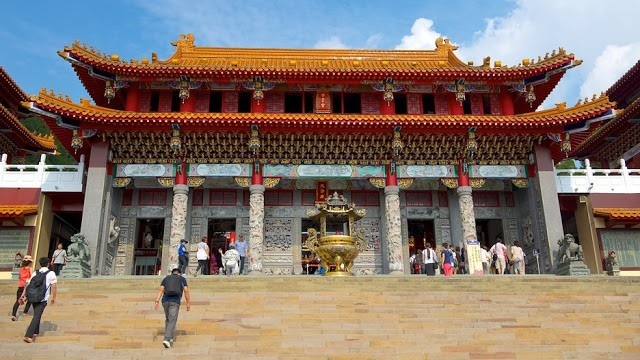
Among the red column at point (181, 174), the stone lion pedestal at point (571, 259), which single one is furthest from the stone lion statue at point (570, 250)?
the red column at point (181, 174)

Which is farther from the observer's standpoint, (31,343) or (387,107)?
(387,107)

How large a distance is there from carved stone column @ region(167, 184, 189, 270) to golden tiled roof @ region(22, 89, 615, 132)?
230cm

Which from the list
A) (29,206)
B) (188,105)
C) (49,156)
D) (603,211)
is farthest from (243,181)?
(49,156)

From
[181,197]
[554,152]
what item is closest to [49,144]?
[181,197]

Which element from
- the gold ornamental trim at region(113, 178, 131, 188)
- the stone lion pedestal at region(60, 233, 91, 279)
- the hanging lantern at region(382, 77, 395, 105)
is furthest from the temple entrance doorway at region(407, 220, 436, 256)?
the stone lion pedestal at region(60, 233, 91, 279)

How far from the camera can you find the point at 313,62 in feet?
80.4

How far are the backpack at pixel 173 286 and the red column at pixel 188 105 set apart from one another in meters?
12.4

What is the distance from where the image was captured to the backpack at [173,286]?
30.5 ft

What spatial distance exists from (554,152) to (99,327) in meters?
17.8

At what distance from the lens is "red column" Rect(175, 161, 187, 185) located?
19.8 metres

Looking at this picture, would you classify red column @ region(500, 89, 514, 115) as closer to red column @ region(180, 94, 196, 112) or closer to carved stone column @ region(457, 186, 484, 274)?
carved stone column @ region(457, 186, 484, 274)

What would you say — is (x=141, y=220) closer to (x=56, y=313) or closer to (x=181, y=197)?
(x=181, y=197)

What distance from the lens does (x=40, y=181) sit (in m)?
19.9

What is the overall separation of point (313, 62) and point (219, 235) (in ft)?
28.6
